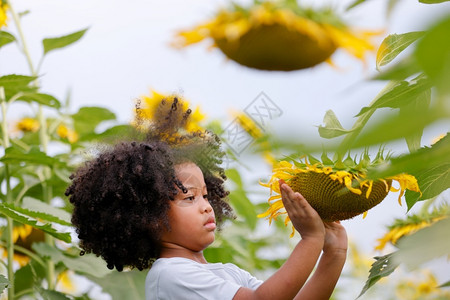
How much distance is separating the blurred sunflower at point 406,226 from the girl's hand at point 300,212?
59 cm

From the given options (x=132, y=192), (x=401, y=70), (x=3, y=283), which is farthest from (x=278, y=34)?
(x=401, y=70)

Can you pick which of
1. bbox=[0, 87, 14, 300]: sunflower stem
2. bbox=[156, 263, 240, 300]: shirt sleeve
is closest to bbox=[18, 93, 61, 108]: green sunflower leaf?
bbox=[0, 87, 14, 300]: sunflower stem

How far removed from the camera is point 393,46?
55 centimetres

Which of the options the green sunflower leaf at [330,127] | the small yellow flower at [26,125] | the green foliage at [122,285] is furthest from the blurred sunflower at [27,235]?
the green sunflower leaf at [330,127]

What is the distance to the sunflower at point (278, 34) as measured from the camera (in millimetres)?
2039

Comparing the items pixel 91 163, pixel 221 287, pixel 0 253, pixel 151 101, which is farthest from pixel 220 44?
pixel 221 287

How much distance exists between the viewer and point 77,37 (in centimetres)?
145

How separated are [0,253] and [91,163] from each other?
1153 mm

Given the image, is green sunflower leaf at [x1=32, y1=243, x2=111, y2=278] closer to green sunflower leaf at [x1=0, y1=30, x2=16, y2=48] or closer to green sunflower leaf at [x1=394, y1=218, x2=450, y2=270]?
green sunflower leaf at [x1=0, y1=30, x2=16, y2=48]

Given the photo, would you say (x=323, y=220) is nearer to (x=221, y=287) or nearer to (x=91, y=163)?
(x=221, y=287)

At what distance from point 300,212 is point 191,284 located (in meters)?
0.18

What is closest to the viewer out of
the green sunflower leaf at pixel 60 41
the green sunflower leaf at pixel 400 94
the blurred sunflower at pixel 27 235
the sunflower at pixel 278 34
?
the green sunflower leaf at pixel 400 94

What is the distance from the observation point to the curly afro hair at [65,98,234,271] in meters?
0.86

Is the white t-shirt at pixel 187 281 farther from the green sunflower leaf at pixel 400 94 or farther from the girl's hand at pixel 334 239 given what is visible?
the green sunflower leaf at pixel 400 94
